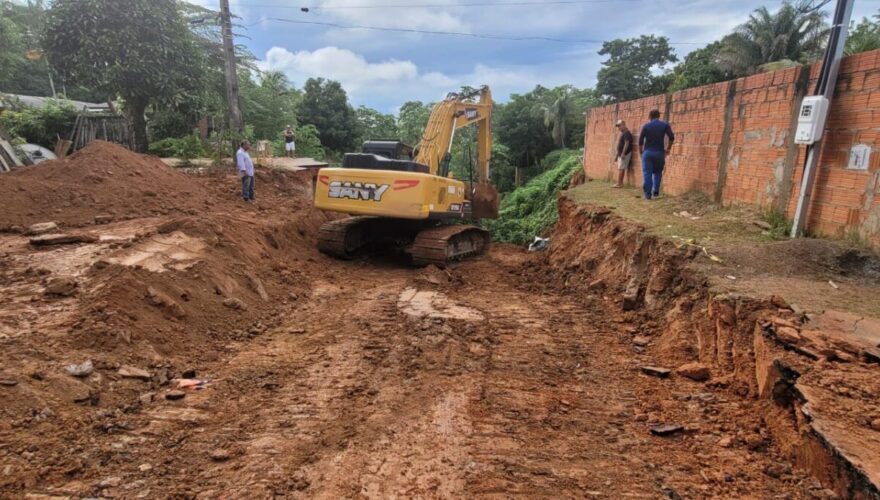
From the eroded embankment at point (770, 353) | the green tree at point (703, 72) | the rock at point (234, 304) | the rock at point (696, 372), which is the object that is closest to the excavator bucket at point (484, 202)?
the eroded embankment at point (770, 353)

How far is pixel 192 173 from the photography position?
1230cm

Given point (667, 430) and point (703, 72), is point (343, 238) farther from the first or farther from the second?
point (703, 72)

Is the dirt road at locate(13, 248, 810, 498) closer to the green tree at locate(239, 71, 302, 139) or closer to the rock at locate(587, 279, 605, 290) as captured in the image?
the rock at locate(587, 279, 605, 290)

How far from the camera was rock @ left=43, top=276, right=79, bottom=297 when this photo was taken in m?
4.62

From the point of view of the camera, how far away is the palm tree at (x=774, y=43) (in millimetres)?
25969

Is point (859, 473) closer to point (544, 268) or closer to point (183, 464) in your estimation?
point (183, 464)

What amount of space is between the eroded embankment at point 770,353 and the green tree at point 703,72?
24.5 meters

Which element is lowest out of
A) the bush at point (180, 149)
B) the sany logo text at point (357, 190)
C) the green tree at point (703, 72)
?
the sany logo text at point (357, 190)

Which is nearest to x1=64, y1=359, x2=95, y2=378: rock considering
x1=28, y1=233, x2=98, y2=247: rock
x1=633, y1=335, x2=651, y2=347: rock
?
x1=28, y1=233, x2=98, y2=247: rock

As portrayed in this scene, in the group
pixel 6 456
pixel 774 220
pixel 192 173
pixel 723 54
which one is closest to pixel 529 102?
pixel 723 54

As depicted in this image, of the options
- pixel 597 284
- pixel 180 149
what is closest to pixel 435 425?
pixel 597 284

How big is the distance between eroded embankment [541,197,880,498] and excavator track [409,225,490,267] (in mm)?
2840

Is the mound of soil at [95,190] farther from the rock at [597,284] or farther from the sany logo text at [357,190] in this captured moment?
the rock at [597,284]

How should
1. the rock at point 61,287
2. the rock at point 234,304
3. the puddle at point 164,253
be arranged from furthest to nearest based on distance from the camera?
the rock at point 234,304 → the puddle at point 164,253 → the rock at point 61,287
